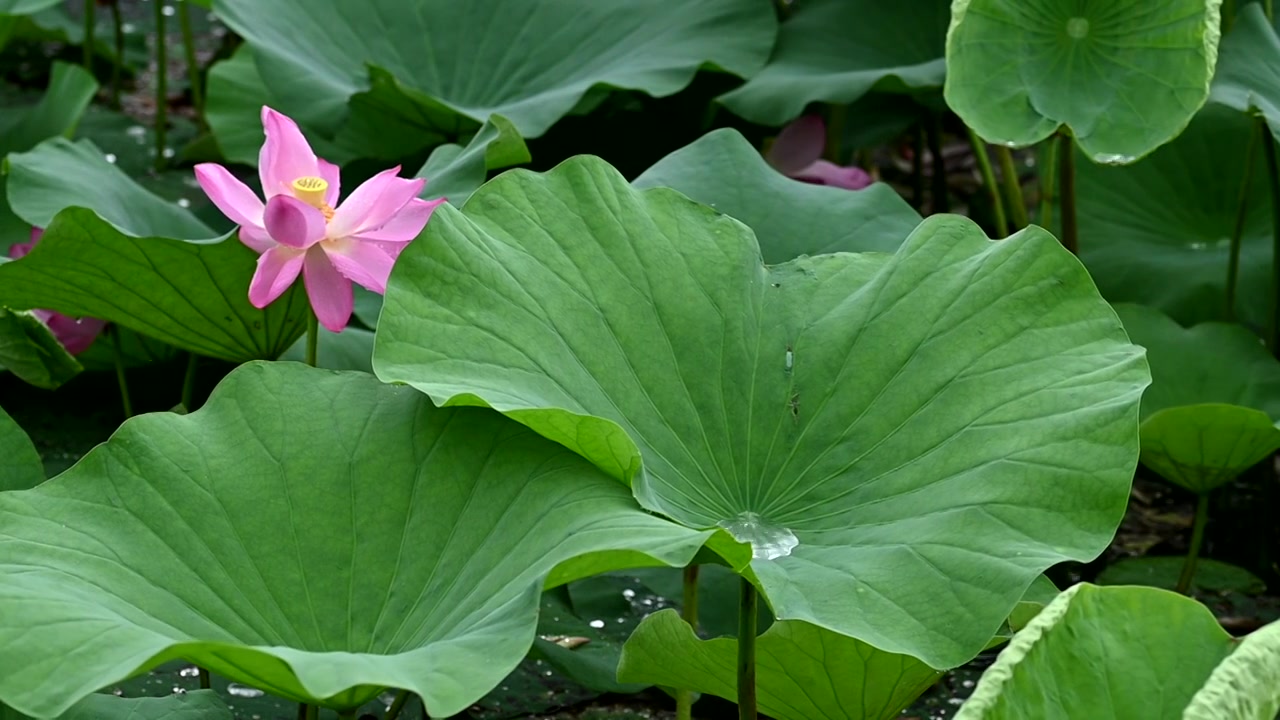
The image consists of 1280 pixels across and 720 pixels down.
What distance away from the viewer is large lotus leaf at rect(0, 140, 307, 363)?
1214mm

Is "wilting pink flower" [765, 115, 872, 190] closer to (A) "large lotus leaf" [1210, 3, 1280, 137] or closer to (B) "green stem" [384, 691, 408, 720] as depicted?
(A) "large lotus leaf" [1210, 3, 1280, 137]

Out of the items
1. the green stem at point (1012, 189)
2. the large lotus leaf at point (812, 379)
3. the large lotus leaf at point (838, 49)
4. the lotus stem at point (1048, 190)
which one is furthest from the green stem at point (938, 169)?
the large lotus leaf at point (812, 379)

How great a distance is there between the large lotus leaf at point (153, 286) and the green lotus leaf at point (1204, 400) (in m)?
0.86

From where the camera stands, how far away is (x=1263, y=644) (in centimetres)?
75

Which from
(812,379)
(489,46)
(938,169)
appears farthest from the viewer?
(938,169)

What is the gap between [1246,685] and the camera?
731mm

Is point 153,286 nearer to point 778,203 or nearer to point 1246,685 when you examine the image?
point 778,203

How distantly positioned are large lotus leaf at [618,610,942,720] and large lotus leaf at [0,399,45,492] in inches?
19.1

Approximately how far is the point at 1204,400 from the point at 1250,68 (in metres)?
0.38

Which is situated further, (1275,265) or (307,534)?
(1275,265)

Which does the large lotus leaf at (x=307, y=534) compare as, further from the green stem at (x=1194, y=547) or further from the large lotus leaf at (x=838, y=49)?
the large lotus leaf at (x=838, y=49)

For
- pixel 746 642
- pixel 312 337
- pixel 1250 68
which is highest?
pixel 1250 68

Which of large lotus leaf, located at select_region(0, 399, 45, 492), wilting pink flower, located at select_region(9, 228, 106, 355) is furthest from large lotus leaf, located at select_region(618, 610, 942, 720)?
wilting pink flower, located at select_region(9, 228, 106, 355)

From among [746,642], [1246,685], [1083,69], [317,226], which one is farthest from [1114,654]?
[1083,69]
